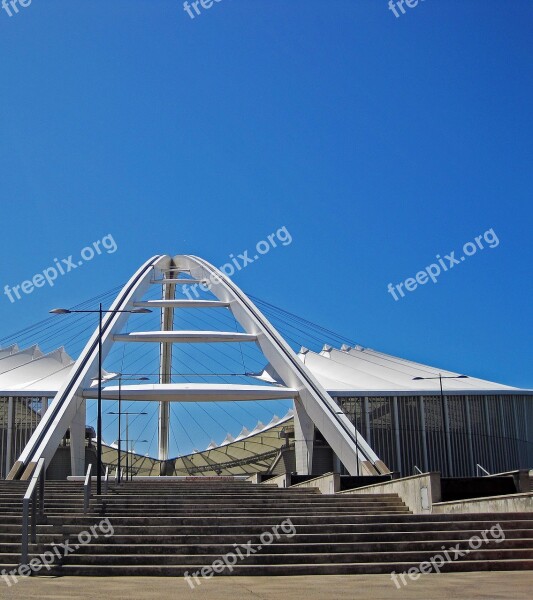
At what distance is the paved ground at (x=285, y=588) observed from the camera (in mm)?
9305

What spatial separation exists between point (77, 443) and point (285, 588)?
28648mm

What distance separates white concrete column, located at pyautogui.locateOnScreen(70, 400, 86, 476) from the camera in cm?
3653

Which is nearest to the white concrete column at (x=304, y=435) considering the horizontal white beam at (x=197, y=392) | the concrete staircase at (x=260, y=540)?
the horizontal white beam at (x=197, y=392)

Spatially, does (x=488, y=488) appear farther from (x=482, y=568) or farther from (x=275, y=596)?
(x=275, y=596)

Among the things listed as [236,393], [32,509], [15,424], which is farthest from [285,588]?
[15,424]

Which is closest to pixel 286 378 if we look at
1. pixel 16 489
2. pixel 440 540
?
pixel 16 489

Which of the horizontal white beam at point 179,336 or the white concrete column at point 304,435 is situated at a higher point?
the horizontal white beam at point 179,336

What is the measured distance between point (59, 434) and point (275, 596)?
23223 mm

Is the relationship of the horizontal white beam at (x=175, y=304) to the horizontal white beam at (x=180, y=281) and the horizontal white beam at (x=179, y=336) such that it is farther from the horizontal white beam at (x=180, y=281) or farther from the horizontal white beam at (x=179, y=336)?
the horizontal white beam at (x=180, y=281)

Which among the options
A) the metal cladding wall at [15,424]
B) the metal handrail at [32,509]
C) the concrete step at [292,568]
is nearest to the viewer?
the concrete step at [292,568]

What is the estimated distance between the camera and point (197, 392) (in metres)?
35.3

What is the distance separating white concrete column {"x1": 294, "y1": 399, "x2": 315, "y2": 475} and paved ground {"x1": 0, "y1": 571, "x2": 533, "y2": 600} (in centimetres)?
2561

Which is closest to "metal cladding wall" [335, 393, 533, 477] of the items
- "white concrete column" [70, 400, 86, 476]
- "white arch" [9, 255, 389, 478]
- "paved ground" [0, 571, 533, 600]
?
"white arch" [9, 255, 389, 478]

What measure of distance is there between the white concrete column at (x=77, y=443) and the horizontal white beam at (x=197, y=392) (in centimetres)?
227
